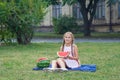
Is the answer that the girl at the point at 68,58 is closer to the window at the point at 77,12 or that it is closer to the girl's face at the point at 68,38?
the girl's face at the point at 68,38

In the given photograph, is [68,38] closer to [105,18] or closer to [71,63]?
[71,63]

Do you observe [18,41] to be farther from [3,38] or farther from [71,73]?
[71,73]

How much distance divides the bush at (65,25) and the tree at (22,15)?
62.0 ft

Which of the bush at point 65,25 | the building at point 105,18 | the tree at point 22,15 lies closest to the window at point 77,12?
the building at point 105,18

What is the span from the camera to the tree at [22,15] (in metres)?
18.9

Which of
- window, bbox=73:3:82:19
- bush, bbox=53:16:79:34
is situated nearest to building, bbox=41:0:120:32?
window, bbox=73:3:82:19

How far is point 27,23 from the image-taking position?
19.1 metres

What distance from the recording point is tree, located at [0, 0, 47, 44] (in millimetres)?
18922

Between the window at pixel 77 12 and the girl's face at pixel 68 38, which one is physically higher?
the girl's face at pixel 68 38

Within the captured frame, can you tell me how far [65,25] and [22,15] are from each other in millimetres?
19450

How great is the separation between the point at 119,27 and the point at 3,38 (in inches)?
944

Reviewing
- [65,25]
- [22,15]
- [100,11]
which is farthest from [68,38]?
[100,11]

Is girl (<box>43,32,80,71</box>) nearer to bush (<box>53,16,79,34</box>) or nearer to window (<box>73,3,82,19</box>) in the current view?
bush (<box>53,16,79,34</box>)

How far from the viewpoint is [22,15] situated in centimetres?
1908
